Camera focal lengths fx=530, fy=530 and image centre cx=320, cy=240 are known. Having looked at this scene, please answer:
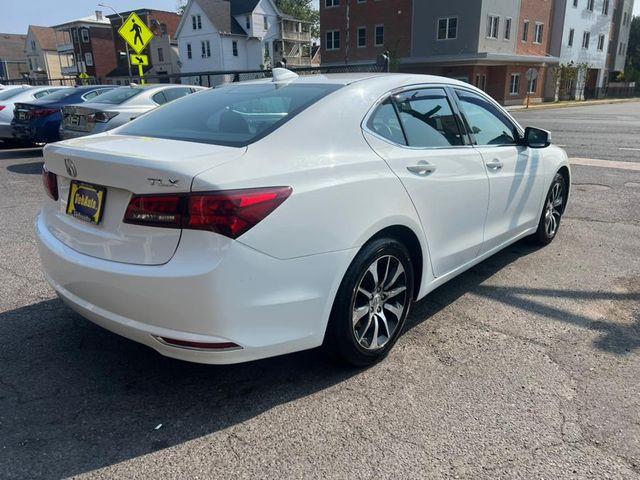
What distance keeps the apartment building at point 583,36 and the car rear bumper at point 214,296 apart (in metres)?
50.1

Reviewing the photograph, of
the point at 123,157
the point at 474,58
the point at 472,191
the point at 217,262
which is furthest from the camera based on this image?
the point at 474,58

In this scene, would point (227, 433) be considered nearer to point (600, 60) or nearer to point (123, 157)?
point (123, 157)

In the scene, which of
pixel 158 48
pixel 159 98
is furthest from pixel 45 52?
pixel 159 98

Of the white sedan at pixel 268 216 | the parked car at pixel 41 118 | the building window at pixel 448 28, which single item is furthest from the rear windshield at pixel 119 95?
the building window at pixel 448 28

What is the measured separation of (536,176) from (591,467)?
9.75 ft

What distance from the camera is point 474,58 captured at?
1411 inches

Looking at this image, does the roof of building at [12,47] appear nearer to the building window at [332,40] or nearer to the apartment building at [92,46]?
the apartment building at [92,46]

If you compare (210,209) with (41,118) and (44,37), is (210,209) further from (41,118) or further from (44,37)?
(44,37)

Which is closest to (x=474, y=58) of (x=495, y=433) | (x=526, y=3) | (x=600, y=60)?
(x=526, y=3)

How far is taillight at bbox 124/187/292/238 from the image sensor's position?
2328 millimetres

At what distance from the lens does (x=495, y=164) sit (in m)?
4.05

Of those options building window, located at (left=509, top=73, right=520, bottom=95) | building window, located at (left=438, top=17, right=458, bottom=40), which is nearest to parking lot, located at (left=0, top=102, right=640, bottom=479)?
building window, located at (left=438, top=17, right=458, bottom=40)

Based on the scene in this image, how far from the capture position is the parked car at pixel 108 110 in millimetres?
9109

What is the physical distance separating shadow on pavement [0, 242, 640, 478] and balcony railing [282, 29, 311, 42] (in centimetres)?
6043
